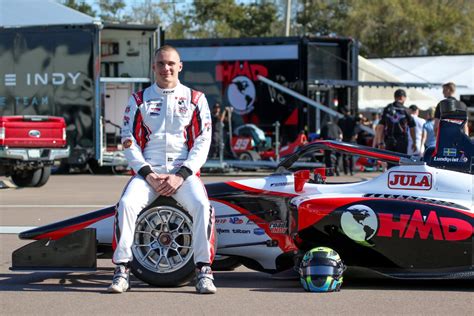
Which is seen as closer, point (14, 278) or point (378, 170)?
point (14, 278)

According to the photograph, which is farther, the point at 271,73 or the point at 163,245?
the point at 271,73

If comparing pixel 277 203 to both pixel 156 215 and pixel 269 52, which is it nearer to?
pixel 156 215

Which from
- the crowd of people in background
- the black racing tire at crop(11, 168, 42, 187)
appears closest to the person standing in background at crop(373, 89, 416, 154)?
the crowd of people in background

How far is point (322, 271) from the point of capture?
7207 millimetres

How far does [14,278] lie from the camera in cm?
811

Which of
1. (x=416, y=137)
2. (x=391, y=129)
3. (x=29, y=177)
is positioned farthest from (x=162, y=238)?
(x=29, y=177)

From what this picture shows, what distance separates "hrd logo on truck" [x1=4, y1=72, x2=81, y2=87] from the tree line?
3458 centimetres

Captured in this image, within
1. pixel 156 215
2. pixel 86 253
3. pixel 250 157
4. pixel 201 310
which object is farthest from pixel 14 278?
pixel 250 157

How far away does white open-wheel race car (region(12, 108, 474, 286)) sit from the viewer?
7.29 metres

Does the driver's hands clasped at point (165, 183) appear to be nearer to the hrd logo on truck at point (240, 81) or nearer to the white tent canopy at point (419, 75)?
the hrd logo on truck at point (240, 81)

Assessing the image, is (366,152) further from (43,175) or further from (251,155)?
(251,155)

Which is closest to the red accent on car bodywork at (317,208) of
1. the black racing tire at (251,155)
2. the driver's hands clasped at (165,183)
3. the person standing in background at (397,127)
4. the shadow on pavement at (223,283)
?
the shadow on pavement at (223,283)

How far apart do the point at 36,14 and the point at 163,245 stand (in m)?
17.7

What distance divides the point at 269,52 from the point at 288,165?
55.7 ft
